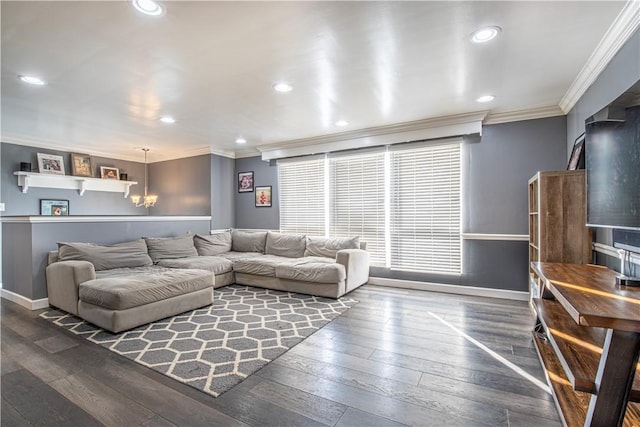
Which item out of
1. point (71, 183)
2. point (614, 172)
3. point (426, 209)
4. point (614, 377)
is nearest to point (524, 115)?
point (426, 209)

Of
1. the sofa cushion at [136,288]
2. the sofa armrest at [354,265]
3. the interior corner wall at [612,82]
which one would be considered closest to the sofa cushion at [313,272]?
the sofa armrest at [354,265]

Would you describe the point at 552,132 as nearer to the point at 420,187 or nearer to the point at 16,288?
the point at 420,187

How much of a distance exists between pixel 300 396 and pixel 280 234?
3634mm

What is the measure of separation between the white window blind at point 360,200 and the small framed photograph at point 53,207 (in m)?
5.01

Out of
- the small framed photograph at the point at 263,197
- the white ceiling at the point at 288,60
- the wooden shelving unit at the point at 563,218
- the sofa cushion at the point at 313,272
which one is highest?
the white ceiling at the point at 288,60

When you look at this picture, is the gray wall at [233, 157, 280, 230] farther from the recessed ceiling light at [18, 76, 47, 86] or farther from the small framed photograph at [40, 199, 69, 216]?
the recessed ceiling light at [18, 76, 47, 86]

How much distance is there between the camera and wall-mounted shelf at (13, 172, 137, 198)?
5051mm

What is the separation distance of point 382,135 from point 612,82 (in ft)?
8.70

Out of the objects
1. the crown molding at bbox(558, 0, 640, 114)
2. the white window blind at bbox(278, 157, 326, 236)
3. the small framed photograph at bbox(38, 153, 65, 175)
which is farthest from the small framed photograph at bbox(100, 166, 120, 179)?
the crown molding at bbox(558, 0, 640, 114)

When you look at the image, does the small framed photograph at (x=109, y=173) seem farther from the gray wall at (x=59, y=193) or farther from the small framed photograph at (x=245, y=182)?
the small framed photograph at (x=245, y=182)

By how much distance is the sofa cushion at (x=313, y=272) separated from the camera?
390 centimetres

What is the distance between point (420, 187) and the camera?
445 cm

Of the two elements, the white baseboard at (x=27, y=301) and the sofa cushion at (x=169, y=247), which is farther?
the sofa cushion at (x=169, y=247)

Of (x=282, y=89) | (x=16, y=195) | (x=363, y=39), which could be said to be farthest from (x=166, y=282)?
(x=16, y=195)
